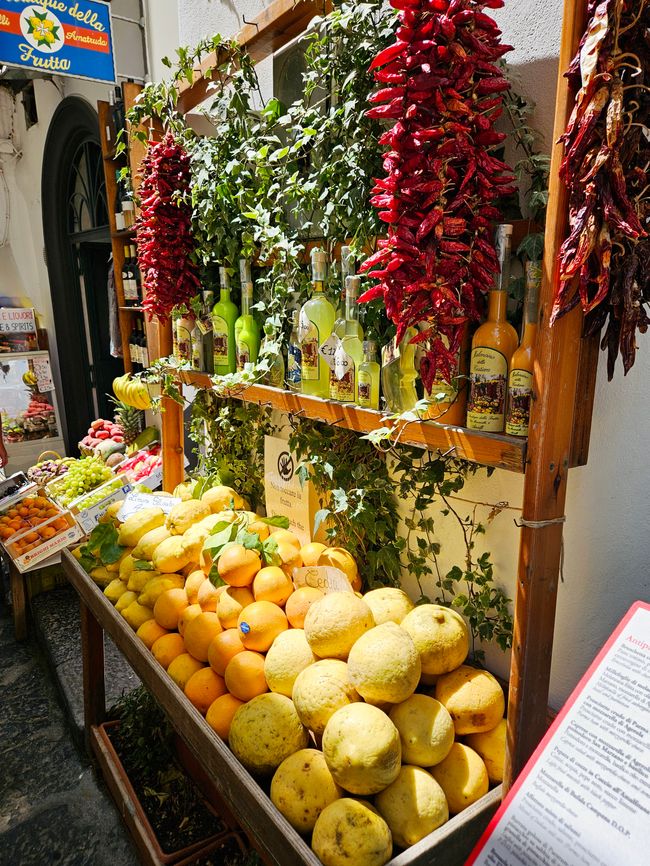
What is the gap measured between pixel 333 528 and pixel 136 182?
185 cm

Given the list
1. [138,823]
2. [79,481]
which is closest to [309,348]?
[138,823]

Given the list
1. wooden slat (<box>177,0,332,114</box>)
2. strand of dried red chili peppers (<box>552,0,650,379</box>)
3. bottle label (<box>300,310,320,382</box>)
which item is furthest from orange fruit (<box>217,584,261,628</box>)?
wooden slat (<box>177,0,332,114</box>)

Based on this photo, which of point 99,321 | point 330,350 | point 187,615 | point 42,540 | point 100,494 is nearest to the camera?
point 330,350

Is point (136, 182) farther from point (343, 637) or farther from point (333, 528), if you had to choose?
point (343, 637)

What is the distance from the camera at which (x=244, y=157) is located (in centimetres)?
169

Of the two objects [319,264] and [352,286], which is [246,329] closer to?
[319,264]

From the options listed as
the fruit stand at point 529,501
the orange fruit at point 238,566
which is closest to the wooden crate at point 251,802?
the fruit stand at point 529,501

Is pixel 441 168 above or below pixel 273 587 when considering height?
above

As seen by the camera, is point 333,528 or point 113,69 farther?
point 113,69

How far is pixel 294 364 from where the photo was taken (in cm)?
148

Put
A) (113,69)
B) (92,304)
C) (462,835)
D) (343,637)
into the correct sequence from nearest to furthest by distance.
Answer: (462,835), (343,637), (113,69), (92,304)

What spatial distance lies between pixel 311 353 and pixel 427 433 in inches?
17.7

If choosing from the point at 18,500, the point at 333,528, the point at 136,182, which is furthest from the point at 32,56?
the point at 333,528

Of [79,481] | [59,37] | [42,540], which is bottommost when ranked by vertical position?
[42,540]
